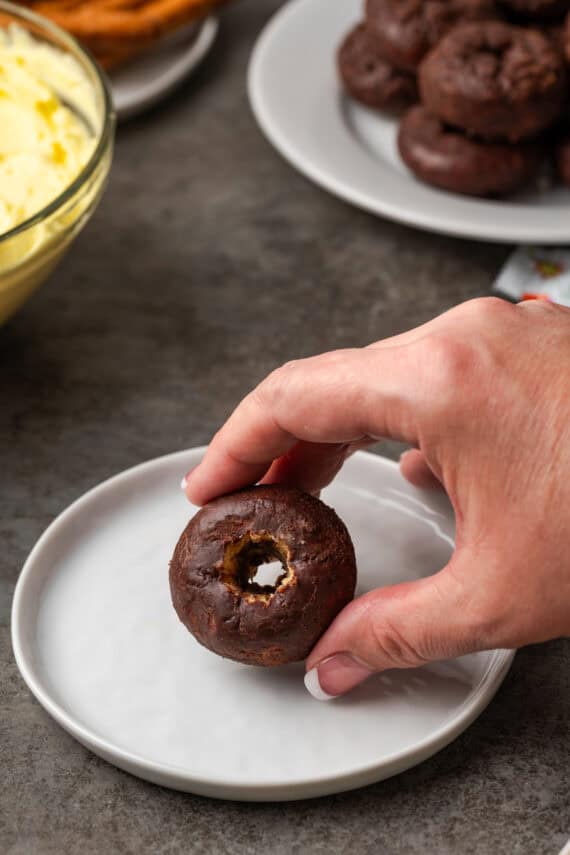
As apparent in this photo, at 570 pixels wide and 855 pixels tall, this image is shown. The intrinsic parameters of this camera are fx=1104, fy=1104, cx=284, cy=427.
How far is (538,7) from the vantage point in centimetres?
227

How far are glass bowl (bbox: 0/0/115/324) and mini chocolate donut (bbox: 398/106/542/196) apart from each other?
65 cm

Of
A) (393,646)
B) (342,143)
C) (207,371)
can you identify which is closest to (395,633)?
(393,646)

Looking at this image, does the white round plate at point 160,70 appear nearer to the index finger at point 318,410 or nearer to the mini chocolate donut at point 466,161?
the mini chocolate donut at point 466,161

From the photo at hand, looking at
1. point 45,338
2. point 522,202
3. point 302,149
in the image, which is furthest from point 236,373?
point 522,202

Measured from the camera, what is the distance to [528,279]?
208 cm

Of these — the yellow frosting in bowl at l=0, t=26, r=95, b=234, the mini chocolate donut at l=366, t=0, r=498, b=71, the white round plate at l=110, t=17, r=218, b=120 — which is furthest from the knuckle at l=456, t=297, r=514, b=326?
the white round plate at l=110, t=17, r=218, b=120

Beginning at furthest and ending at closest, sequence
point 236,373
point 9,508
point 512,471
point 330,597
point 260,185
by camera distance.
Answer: point 260,185
point 236,373
point 9,508
point 330,597
point 512,471

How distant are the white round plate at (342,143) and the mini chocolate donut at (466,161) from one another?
0.10 feet

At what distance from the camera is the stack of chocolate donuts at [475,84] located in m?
2.09

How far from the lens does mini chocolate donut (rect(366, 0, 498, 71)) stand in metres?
2.27

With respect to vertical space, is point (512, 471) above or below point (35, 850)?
above

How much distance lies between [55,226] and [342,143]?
0.81m

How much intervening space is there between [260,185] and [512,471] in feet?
4.49

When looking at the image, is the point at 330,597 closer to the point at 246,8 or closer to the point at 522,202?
the point at 522,202
